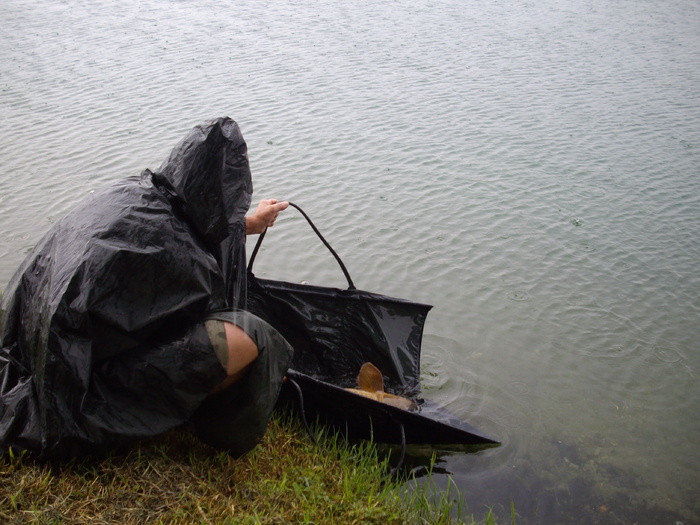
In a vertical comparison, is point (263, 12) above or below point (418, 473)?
above

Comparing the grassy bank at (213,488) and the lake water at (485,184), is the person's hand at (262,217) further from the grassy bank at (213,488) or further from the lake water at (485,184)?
the lake water at (485,184)

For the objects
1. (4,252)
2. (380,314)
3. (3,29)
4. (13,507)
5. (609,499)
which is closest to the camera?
(13,507)

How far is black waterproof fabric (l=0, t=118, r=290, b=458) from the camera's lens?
246 centimetres

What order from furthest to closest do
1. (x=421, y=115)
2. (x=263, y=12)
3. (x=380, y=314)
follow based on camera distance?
(x=263, y=12) → (x=421, y=115) → (x=380, y=314)

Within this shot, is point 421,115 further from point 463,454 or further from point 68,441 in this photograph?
point 68,441

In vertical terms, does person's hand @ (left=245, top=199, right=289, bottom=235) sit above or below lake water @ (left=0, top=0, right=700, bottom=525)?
above

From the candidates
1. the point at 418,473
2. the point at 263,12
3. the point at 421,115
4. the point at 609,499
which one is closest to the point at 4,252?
the point at 418,473

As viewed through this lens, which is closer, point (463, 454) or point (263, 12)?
point (463, 454)

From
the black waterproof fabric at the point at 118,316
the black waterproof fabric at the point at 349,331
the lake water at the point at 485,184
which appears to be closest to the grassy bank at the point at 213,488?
the black waterproof fabric at the point at 118,316

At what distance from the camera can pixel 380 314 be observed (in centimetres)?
395

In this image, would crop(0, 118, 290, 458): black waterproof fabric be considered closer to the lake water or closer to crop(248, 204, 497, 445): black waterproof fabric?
crop(248, 204, 497, 445): black waterproof fabric

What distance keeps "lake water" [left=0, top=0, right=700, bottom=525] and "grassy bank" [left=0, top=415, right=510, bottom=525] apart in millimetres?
631

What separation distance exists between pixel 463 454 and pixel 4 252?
4164mm

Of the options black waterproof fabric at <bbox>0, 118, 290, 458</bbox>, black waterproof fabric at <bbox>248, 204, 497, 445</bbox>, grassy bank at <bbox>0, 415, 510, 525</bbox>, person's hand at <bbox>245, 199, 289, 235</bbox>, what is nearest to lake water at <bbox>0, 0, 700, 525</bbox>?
black waterproof fabric at <bbox>248, 204, 497, 445</bbox>
